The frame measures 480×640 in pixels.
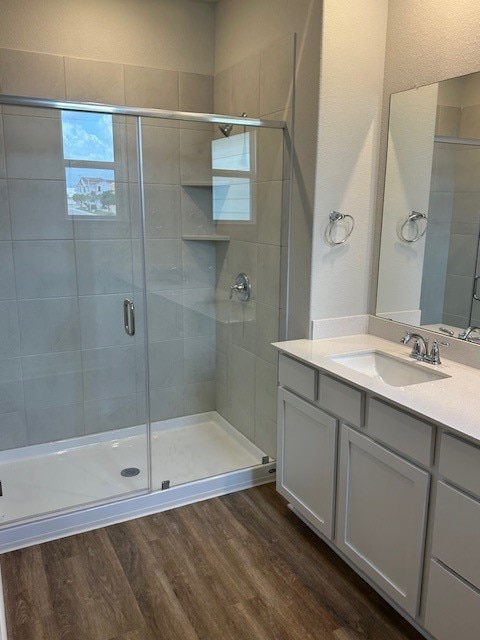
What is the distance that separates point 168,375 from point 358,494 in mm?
1580

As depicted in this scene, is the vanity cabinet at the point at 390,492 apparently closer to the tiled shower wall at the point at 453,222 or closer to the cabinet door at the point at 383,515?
the cabinet door at the point at 383,515

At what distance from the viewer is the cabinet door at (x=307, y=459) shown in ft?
7.06

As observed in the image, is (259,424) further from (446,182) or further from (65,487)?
(446,182)

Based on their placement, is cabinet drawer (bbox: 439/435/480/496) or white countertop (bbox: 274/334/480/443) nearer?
cabinet drawer (bbox: 439/435/480/496)

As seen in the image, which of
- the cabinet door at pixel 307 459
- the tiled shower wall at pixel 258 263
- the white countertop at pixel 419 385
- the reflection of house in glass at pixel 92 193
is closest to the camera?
the white countertop at pixel 419 385

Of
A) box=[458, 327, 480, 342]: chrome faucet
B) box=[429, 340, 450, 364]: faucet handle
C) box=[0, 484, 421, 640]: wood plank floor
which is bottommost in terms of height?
box=[0, 484, 421, 640]: wood plank floor

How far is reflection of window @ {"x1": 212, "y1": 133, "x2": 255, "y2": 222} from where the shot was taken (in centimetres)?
285

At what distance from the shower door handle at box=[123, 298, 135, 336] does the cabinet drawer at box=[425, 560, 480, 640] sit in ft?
6.72

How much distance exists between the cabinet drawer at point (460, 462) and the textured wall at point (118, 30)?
2.71 m

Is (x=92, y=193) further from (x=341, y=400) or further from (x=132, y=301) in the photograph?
(x=341, y=400)

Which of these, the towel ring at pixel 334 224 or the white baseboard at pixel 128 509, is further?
the towel ring at pixel 334 224

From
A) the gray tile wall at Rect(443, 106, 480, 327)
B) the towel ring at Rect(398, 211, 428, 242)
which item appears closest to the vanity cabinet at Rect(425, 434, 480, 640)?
the gray tile wall at Rect(443, 106, 480, 327)

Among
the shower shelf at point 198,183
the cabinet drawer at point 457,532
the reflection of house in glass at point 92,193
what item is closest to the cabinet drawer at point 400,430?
the cabinet drawer at point 457,532

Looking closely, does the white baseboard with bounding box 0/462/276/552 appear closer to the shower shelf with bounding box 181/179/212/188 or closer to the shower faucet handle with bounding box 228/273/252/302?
the shower faucet handle with bounding box 228/273/252/302
